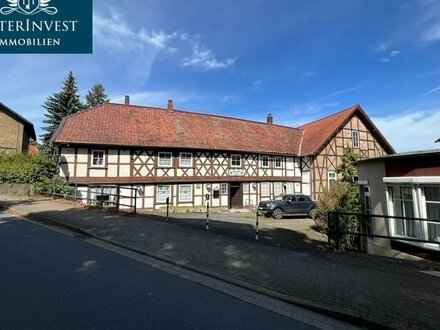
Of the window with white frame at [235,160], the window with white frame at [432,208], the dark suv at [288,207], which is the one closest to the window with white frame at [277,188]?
the window with white frame at [235,160]

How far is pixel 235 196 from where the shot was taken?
2448 cm

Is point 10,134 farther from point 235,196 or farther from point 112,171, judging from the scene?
point 235,196

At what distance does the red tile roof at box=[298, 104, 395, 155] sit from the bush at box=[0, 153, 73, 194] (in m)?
20.4

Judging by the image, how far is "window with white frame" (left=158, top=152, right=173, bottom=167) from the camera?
2114 centimetres

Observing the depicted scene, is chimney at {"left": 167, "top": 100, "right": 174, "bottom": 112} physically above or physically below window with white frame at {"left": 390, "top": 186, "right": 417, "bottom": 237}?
above

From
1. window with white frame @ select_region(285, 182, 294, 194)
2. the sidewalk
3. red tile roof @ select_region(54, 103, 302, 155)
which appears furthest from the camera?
window with white frame @ select_region(285, 182, 294, 194)

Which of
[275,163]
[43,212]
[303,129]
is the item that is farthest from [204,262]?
[303,129]

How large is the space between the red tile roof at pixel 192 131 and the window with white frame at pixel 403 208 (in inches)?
599

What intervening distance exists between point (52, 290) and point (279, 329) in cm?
340

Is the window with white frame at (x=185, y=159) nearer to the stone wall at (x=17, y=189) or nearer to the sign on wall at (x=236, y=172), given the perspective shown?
the sign on wall at (x=236, y=172)

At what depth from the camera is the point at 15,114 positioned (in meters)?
28.1

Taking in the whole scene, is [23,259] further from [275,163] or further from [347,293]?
[275,163]

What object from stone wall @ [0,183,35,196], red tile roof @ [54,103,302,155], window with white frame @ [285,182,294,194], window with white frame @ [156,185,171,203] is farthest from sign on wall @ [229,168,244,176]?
stone wall @ [0,183,35,196]

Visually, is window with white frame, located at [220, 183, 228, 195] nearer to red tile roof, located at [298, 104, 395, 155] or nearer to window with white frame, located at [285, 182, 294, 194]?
window with white frame, located at [285, 182, 294, 194]
